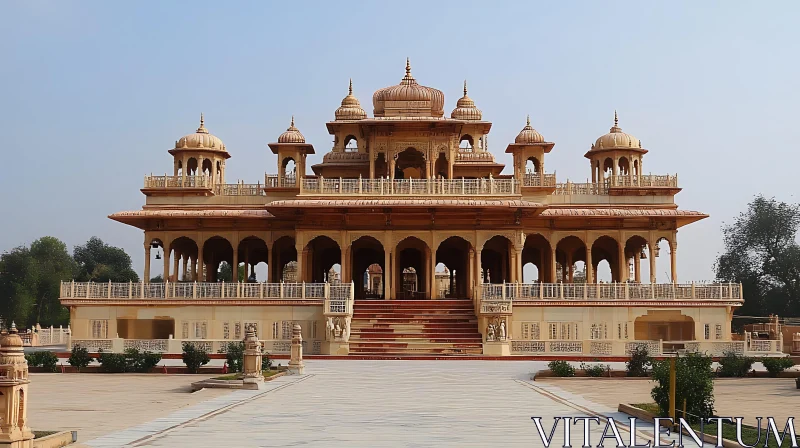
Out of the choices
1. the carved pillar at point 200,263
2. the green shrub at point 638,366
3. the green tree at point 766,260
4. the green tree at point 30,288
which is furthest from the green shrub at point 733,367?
the green tree at point 30,288

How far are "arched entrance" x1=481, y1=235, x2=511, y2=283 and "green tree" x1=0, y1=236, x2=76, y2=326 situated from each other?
40131mm

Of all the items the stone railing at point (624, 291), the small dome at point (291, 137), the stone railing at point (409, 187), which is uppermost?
the small dome at point (291, 137)

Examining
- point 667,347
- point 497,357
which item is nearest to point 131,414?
point 497,357

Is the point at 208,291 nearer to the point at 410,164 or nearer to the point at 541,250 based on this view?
the point at 410,164

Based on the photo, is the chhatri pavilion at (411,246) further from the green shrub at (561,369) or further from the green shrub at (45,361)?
the green shrub at (561,369)

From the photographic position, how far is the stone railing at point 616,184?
44.2 m

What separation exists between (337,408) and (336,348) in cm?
1739

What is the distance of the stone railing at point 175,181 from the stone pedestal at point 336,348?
13.4 metres

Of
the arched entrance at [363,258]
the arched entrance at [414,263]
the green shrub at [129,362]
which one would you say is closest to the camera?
the green shrub at [129,362]

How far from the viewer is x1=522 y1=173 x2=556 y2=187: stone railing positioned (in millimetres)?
44250

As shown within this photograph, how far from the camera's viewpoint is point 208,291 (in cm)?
3712

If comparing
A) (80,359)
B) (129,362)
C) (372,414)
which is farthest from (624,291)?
(372,414)

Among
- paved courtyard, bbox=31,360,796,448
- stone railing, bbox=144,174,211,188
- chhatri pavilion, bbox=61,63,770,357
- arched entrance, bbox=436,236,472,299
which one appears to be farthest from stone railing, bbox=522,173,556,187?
paved courtyard, bbox=31,360,796,448

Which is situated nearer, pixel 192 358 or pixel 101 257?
pixel 192 358
